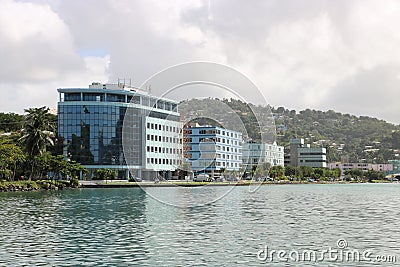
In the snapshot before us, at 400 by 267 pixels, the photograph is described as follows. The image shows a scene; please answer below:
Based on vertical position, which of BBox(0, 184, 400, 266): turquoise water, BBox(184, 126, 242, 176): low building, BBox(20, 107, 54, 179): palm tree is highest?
BBox(20, 107, 54, 179): palm tree

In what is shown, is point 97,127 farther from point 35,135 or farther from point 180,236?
point 180,236

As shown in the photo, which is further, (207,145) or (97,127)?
(97,127)

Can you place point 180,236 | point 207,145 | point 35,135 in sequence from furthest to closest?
point 35,135 < point 207,145 < point 180,236

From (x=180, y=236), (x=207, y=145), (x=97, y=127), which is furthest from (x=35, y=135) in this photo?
(x=180, y=236)

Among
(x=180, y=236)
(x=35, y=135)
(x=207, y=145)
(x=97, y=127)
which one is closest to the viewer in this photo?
(x=180, y=236)

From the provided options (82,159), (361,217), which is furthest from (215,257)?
(82,159)

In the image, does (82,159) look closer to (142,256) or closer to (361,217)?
(361,217)

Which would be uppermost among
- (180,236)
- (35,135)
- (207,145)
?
(35,135)

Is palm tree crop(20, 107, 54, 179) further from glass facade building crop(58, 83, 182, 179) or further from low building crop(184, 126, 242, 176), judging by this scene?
low building crop(184, 126, 242, 176)

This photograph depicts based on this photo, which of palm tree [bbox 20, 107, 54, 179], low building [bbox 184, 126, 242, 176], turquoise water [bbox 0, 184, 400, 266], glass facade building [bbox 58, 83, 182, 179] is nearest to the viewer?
turquoise water [bbox 0, 184, 400, 266]

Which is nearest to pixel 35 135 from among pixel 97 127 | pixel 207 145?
pixel 97 127

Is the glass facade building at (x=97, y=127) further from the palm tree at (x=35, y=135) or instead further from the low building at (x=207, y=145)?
the low building at (x=207, y=145)

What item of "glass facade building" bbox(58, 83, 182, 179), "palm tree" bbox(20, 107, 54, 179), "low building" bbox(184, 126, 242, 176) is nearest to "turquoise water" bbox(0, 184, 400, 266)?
"low building" bbox(184, 126, 242, 176)

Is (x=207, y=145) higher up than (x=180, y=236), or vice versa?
(x=207, y=145)
